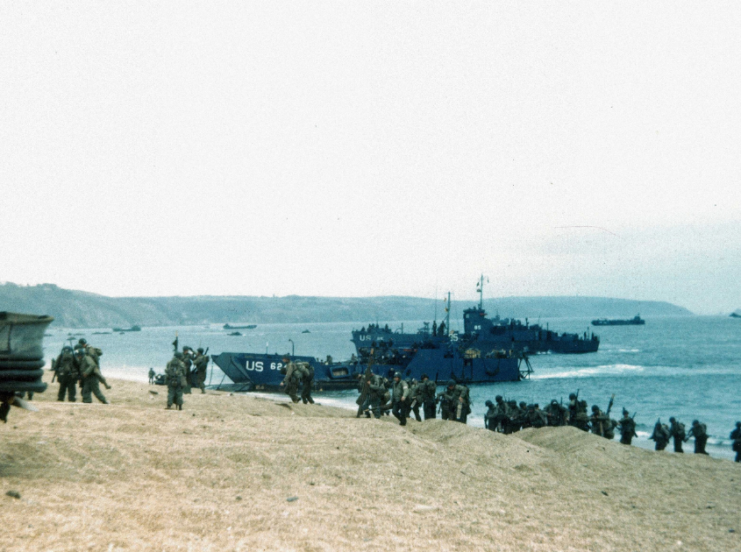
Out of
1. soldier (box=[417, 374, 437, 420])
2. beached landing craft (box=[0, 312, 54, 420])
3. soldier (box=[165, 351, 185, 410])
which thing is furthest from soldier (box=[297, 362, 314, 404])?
beached landing craft (box=[0, 312, 54, 420])

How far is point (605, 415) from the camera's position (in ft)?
60.3

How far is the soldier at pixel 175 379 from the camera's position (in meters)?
14.2

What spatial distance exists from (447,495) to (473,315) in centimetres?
5779

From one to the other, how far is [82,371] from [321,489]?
28.0 ft

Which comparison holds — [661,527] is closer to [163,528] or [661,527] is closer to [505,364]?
[163,528]

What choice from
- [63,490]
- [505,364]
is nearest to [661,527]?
[63,490]

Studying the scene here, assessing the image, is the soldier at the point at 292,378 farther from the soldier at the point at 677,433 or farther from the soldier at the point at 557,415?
the soldier at the point at 677,433

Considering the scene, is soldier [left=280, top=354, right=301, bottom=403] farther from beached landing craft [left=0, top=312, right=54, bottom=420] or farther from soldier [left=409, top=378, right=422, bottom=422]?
beached landing craft [left=0, top=312, right=54, bottom=420]

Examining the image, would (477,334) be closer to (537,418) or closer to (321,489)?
(537,418)

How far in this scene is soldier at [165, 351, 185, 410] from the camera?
46.5 ft

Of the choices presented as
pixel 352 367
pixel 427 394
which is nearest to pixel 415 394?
pixel 427 394

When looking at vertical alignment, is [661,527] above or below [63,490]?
below

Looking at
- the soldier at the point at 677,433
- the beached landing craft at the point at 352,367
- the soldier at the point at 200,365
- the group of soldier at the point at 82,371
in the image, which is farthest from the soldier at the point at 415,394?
the beached landing craft at the point at 352,367

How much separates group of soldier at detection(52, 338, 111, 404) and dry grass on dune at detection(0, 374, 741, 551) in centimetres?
202
